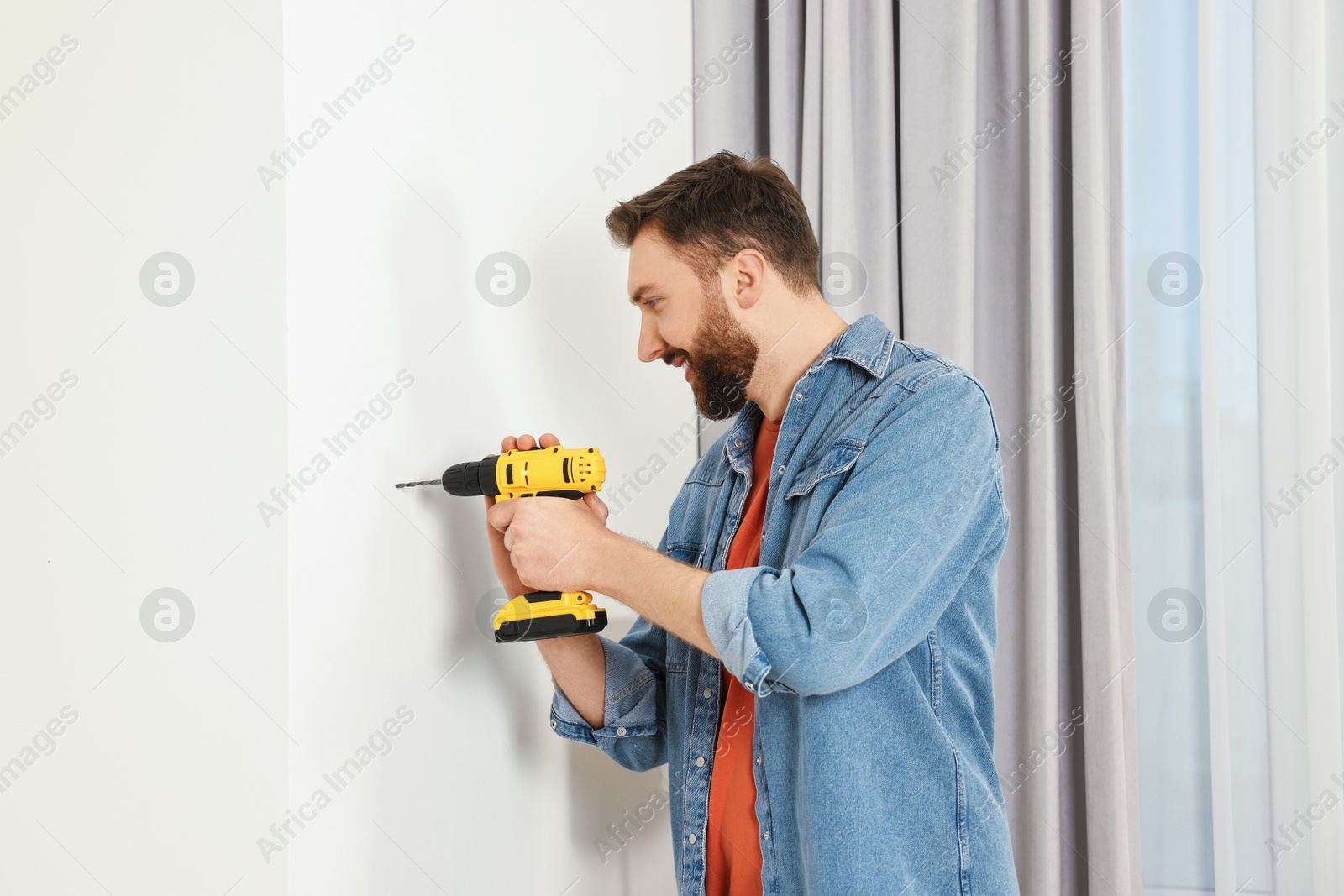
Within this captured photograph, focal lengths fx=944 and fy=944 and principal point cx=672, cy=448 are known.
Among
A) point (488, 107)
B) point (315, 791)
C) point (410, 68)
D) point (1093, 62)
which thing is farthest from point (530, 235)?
point (1093, 62)

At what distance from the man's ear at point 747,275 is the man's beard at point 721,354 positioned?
0.02m

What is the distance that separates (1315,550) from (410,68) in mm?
1600

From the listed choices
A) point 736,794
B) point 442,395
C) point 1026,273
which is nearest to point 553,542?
point 442,395

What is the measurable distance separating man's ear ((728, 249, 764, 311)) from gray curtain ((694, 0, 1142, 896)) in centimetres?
59

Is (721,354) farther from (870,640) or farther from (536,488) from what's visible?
(870,640)

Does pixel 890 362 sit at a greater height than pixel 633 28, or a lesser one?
lesser

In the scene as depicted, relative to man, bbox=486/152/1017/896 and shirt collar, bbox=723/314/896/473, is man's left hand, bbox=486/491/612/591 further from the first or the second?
shirt collar, bbox=723/314/896/473

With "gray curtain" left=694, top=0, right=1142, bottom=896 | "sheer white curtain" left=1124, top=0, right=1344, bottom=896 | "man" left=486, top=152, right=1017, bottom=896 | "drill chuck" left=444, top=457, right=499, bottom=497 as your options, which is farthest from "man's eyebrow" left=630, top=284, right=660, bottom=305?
"sheer white curtain" left=1124, top=0, right=1344, bottom=896

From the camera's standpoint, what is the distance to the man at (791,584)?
96 centimetres

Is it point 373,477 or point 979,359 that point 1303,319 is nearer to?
point 979,359

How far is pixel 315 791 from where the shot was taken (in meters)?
1.00

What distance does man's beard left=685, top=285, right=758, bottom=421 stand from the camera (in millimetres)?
1247

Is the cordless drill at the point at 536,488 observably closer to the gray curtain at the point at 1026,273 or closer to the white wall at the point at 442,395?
the white wall at the point at 442,395

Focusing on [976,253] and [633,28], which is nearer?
[633,28]
